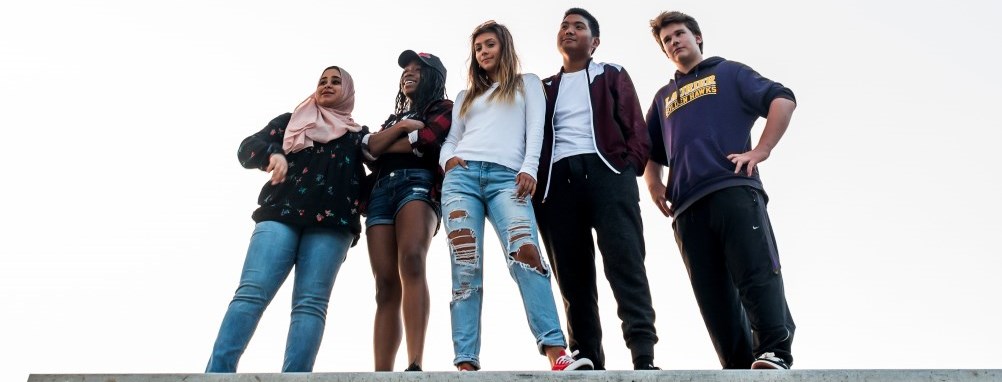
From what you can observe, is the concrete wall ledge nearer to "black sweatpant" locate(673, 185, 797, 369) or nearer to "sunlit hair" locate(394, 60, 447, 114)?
"black sweatpant" locate(673, 185, 797, 369)

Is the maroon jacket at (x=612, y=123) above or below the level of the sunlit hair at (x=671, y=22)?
below

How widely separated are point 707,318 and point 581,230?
0.79 meters

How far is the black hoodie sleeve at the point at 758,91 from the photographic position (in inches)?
188

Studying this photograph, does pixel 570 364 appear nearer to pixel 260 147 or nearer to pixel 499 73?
pixel 499 73

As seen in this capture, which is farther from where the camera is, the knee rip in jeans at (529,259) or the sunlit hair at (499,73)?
the sunlit hair at (499,73)

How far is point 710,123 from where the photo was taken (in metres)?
4.83

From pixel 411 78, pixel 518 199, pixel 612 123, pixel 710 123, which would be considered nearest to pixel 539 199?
pixel 518 199

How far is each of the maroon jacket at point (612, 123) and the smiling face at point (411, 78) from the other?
82 cm

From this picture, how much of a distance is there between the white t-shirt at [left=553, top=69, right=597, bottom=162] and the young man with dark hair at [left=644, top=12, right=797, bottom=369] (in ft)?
1.70

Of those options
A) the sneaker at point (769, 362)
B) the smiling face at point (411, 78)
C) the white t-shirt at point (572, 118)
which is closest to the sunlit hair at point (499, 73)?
the white t-shirt at point (572, 118)

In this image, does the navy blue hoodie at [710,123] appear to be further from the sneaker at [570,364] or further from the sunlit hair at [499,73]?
the sneaker at [570,364]

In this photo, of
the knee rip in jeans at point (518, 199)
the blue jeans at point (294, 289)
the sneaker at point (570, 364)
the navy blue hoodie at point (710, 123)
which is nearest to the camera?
the sneaker at point (570, 364)

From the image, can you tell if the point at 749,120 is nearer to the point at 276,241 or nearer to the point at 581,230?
the point at 581,230

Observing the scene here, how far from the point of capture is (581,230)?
4.66 metres
